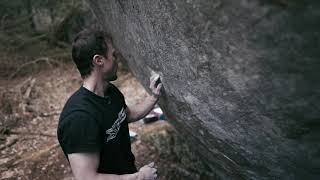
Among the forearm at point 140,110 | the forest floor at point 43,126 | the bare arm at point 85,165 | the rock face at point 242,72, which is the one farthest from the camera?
the forest floor at point 43,126

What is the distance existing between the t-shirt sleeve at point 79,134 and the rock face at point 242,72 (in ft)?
1.80

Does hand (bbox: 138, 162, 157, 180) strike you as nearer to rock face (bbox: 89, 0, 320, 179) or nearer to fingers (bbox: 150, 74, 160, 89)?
rock face (bbox: 89, 0, 320, 179)

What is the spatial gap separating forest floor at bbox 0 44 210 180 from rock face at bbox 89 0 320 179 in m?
1.67

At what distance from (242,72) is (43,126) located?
387 centimetres

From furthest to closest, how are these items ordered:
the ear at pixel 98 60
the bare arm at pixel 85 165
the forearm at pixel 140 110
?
the forearm at pixel 140 110
the ear at pixel 98 60
the bare arm at pixel 85 165

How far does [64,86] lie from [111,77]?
4.08 meters

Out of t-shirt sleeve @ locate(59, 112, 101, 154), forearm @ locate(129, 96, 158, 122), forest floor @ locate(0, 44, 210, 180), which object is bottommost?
forest floor @ locate(0, 44, 210, 180)

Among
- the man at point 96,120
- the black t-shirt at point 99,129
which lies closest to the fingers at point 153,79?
the man at point 96,120

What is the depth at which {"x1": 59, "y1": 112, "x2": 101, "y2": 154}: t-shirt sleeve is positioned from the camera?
218 centimetres

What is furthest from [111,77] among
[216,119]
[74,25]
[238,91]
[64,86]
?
[74,25]

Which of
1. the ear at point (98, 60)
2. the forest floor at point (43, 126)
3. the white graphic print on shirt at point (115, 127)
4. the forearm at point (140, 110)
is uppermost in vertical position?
the ear at point (98, 60)

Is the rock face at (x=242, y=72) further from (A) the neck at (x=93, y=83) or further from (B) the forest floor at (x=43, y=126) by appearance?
(B) the forest floor at (x=43, y=126)

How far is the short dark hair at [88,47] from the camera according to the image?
235 centimetres

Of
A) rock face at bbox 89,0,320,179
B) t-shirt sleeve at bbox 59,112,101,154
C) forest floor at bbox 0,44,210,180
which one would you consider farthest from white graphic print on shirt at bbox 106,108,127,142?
forest floor at bbox 0,44,210,180
